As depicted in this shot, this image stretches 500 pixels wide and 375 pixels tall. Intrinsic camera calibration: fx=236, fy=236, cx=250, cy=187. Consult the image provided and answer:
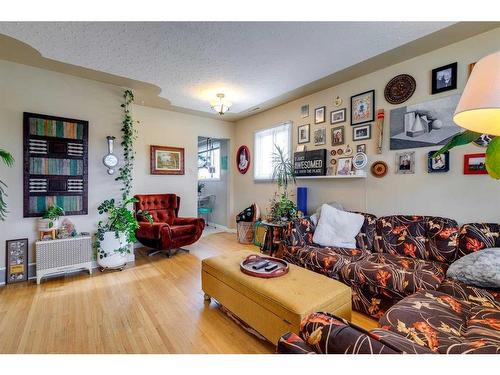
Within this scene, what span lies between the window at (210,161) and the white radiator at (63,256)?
11.4 feet

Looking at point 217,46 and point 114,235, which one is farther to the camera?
point 114,235

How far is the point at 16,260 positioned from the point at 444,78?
5.10 m

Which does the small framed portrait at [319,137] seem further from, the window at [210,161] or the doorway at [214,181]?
the window at [210,161]

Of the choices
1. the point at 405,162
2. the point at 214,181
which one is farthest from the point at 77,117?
the point at 405,162

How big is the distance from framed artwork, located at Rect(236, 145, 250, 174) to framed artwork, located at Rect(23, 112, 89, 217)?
286 centimetres

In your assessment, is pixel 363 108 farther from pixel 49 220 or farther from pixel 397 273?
pixel 49 220

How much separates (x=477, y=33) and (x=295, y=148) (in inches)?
94.7

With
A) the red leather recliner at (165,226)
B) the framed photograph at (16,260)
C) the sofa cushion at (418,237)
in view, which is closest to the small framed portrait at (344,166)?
the sofa cushion at (418,237)

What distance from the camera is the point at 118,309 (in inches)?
85.6

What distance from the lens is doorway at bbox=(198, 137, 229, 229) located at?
5746 millimetres

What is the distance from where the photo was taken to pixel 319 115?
11.9 feet

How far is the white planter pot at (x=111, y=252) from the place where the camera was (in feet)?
10.2

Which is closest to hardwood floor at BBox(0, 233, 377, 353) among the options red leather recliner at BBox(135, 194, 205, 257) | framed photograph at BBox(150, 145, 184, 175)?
red leather recliner at BBox(135, 194, 205, 257)
